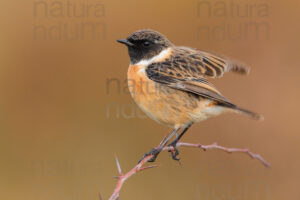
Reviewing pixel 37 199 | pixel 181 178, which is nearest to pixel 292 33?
pixel 181 178

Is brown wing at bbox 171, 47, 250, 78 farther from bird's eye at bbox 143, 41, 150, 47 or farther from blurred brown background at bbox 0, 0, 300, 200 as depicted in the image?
blurred brown background at bbox 0, 0, 300, 200

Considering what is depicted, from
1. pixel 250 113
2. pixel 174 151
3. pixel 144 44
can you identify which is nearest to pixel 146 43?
pixel 144 44

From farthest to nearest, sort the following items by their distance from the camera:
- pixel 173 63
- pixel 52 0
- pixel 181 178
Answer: pixel 52 0 → pixel 181 178 → pixel 173 63

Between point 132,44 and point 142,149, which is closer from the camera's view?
point 132,44

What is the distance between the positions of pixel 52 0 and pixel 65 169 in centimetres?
288

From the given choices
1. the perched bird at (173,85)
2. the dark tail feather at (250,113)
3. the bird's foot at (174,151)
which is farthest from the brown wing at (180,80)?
the bird's foot at (174,151)

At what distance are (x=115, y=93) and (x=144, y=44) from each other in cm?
216

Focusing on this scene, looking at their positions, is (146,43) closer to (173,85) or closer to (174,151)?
(173,85)

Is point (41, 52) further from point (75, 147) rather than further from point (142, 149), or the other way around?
point (142, 149)

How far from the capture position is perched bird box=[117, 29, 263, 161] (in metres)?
4.39

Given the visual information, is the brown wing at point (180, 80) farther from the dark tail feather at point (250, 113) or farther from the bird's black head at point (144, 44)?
the bird's black head at point (144, 44)

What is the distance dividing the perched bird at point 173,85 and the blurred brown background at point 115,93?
1853mm

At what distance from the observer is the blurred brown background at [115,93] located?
6270 mm

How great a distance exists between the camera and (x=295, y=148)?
21.0 feet
